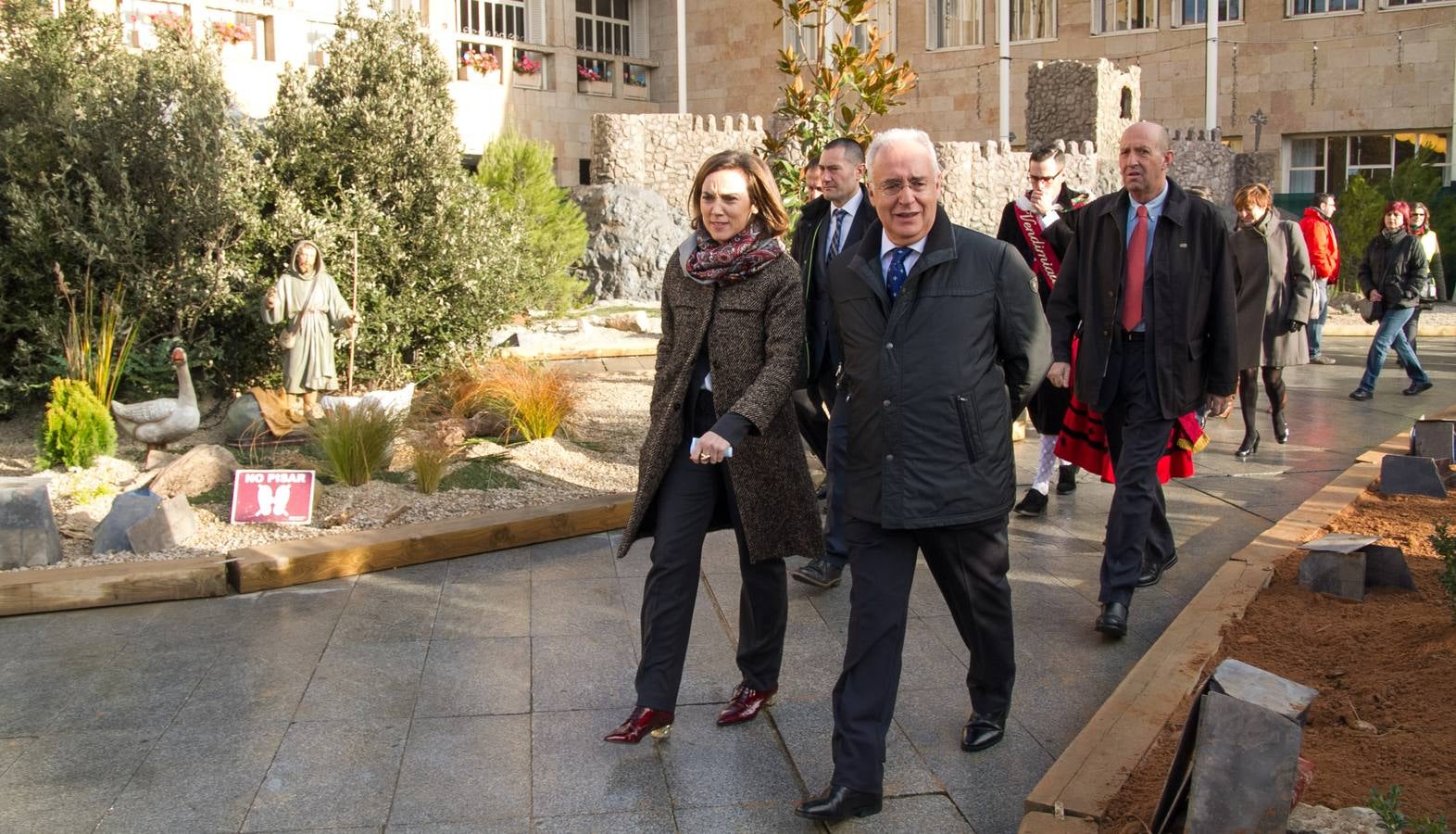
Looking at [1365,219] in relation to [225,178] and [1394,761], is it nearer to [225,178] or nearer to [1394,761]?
[225,178]

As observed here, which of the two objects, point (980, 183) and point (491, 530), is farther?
point (980, 183)

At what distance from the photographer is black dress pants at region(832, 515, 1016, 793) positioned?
3.72m

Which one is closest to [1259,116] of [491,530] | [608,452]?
[608,452]

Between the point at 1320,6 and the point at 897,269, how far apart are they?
36.7 metres

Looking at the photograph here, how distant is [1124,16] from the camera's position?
128 feet

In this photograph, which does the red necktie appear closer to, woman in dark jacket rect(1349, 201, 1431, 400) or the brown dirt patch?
the brown dirt patch

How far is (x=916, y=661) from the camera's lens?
5102mm

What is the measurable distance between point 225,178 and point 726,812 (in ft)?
26.4

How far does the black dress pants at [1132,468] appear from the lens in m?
5.32

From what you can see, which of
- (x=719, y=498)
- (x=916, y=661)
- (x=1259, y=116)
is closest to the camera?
(x=719, y=498)

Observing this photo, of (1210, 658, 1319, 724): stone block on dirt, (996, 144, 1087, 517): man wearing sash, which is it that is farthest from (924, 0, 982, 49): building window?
(1210, 658, 1319, 724): stone block on dirt

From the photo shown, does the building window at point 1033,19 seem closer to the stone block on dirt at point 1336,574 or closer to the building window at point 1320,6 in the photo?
the building window at point 1320,6

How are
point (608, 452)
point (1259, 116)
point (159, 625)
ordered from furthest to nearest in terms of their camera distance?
point (1259, 116)
point (608, 452)
point (159, 625)

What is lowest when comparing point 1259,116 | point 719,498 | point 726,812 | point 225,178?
point 726,812
